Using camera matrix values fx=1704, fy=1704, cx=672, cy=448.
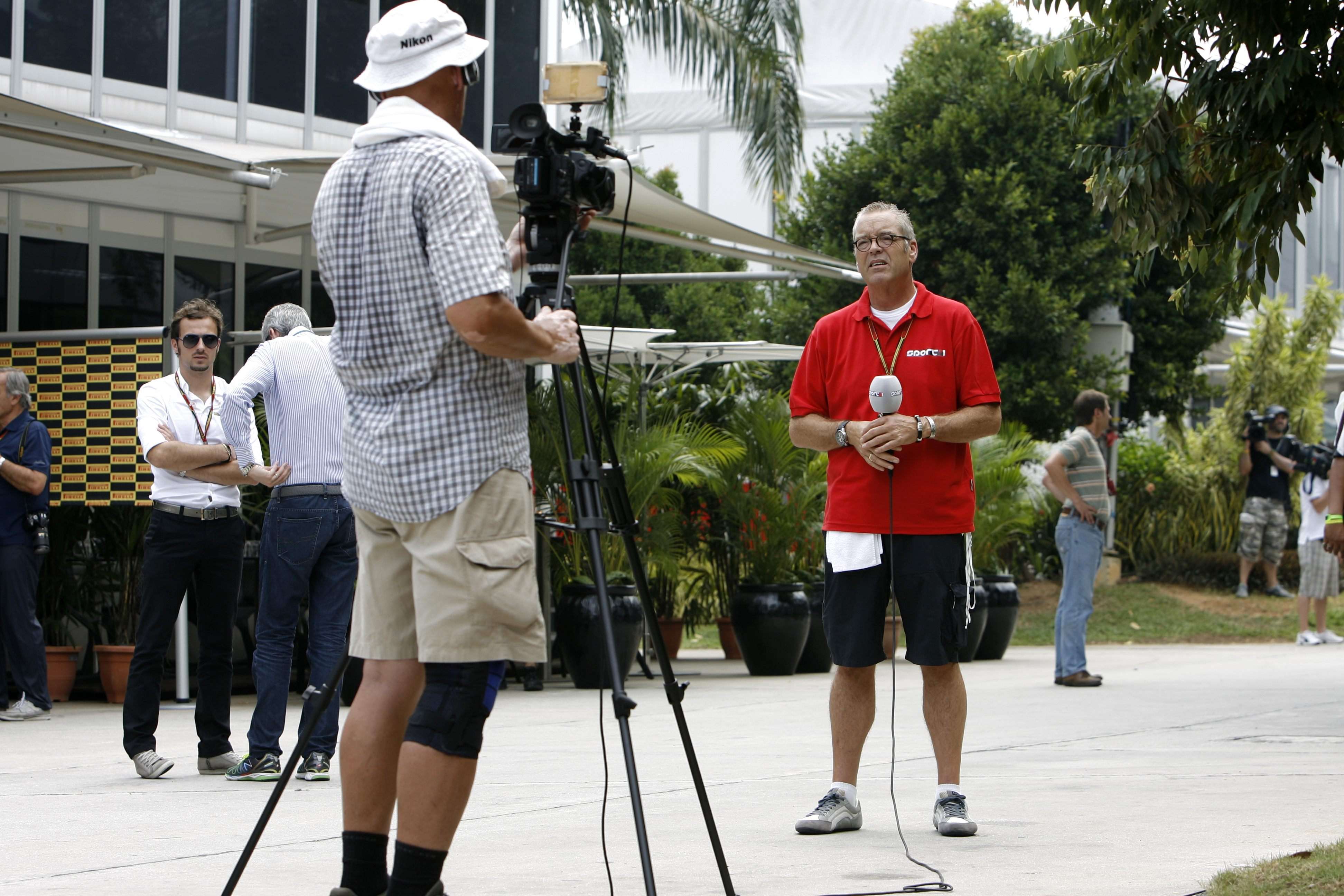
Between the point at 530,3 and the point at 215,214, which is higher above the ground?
the point at 530,3

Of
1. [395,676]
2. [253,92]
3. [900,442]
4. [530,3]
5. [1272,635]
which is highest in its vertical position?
[530,3]

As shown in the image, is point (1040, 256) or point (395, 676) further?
point (1040, 256)

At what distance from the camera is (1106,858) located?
4.79 meters

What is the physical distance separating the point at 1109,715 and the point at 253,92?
10.2 meters

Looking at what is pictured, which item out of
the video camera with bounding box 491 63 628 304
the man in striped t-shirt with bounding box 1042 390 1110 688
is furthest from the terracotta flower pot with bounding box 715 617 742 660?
the video camera with bounding box 491 63 628 304

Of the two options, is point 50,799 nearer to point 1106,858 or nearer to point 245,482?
point 245,482

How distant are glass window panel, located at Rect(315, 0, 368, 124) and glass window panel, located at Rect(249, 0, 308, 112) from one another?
227 mm

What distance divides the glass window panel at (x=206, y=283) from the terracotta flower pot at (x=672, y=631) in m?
4.77

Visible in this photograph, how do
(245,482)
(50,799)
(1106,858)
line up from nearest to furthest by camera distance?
1. (1106,858)
2. (50,799)
3. (245,482)

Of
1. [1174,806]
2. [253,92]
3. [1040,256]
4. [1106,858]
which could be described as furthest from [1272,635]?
[1106,858]

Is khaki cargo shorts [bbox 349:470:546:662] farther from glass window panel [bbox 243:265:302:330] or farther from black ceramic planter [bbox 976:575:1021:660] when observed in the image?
glass window panel [bbox 243:265:302:330]

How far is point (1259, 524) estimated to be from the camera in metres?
20.2

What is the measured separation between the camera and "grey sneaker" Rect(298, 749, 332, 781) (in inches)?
269

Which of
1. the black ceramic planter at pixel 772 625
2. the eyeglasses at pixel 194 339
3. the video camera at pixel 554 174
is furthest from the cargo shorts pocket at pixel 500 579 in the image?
the black ceramic planter at pixel 772 625
